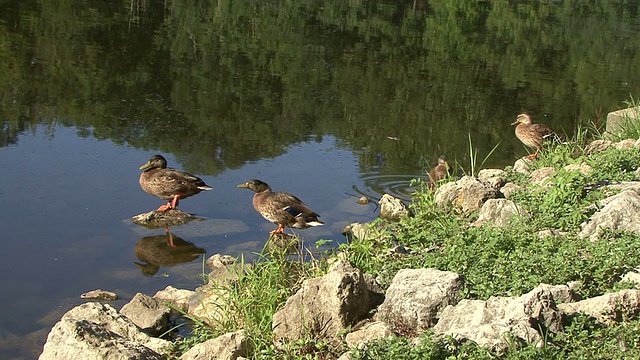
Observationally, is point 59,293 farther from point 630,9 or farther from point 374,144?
point 630,9

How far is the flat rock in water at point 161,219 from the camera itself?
8891 mm

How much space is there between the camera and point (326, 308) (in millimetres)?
5609

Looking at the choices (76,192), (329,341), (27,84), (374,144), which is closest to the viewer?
(329,341)

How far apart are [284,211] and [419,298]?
3.51m

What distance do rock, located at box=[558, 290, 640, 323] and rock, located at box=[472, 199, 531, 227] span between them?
1967mm

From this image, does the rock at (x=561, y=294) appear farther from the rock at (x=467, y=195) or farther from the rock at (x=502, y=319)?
the rock at (x=467, y=195)

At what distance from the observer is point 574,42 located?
26.7 metres

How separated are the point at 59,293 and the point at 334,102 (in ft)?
27.5

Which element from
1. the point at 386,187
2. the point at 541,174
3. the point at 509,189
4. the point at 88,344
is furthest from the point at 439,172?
the point at 88,344

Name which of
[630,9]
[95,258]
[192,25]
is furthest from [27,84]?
[630,9]

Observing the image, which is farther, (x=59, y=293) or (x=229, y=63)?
(x=229, y=63)

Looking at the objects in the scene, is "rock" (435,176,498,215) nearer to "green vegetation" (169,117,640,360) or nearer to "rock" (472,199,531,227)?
"green vegetation" (169,117,640,360)

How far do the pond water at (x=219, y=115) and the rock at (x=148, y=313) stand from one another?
518 millimetres

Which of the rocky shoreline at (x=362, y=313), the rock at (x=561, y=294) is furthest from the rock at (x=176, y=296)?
the rock at (x=561, y=294)
